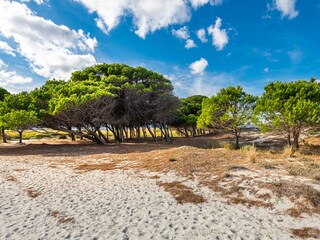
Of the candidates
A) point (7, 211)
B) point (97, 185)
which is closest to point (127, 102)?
point (97, 185)

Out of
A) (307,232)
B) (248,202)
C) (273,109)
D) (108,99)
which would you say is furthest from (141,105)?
(307,232)

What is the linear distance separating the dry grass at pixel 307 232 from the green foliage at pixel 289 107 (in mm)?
12876

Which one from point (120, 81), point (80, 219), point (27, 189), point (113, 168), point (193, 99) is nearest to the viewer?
point (80, 219)

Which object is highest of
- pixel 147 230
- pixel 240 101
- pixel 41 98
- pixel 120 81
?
pixel 120 81

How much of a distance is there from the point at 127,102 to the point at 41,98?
33.7 feet

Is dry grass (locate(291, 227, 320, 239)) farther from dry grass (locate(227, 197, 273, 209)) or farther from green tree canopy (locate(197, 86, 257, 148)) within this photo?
green tree canopy (locate(197, 86, 257, 148))

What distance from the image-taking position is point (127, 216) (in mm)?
6344

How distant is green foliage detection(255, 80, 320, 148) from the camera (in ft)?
53.4

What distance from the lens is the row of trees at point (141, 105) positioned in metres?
17.9

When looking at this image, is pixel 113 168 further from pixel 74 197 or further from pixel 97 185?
pixel 74 197

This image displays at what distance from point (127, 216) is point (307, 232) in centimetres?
469

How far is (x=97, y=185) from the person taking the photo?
949cm

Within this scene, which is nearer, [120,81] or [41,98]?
[41,98]

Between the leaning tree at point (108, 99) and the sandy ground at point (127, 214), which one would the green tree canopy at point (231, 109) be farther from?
the sandy ground at point (127, 214)
